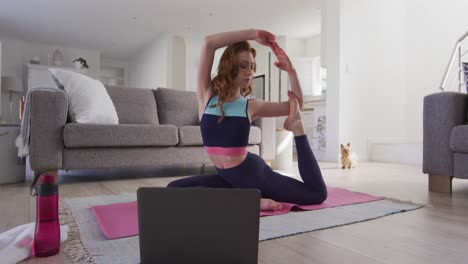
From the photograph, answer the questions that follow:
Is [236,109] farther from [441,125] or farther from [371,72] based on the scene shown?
[371,72]

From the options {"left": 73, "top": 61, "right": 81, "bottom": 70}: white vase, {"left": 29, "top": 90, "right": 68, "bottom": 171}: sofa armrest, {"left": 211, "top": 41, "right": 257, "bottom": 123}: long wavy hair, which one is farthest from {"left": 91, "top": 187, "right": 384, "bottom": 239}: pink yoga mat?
{"left": 73, "top": 61, "right": 81, "bottom": 70}: white vase

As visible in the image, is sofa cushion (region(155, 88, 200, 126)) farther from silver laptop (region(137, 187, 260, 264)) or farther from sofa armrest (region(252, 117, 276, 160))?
silver laptop (region(137, 187, 260, 264))

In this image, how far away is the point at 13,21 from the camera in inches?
245

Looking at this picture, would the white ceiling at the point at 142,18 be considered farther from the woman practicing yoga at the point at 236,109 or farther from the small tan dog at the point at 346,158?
the woman practicing yoga at the point at 236,109

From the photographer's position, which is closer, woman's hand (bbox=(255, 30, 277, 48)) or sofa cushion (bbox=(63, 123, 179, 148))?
woman's hand (bbox=(255, 30, 277, 48))

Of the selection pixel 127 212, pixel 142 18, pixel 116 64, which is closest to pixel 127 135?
pixel 127 212

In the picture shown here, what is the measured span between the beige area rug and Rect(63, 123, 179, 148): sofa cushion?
553 mm

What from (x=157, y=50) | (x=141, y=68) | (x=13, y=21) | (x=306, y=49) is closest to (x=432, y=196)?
(x=306, y=49)

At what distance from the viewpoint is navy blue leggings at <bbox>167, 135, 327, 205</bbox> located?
1.31 meters

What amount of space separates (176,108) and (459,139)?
2273 millimetres

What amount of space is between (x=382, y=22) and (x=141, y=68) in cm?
602

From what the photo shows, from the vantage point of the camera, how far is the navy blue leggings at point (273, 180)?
4.31 feet

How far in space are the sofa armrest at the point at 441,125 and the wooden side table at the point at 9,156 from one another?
8.81ft

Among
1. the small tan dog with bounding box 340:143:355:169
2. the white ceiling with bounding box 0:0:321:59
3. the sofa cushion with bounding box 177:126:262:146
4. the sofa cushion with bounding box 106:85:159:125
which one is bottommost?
the small tan dog with bounding box 340:143:355:169
